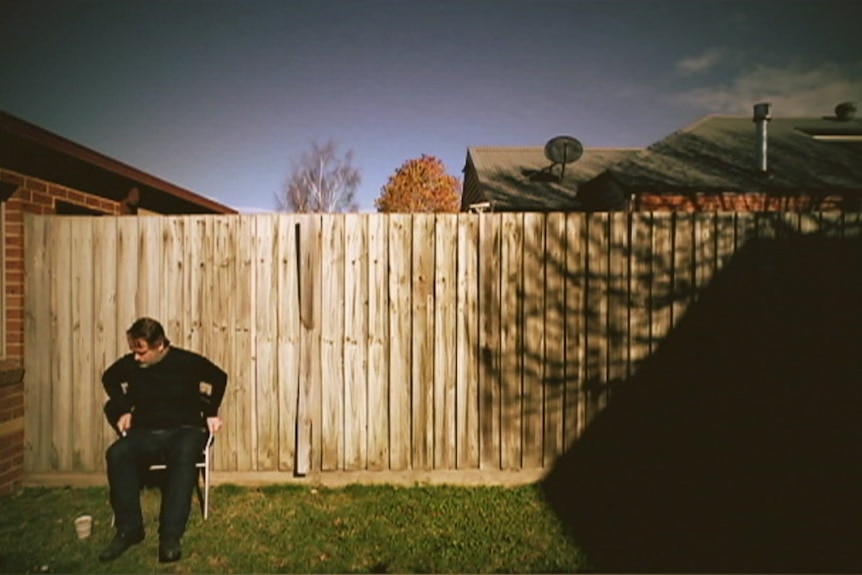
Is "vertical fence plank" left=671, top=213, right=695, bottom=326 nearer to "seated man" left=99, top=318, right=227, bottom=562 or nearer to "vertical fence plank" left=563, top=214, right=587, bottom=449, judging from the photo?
"vertical fence plank" left=563, top=214, right=587, bottom=449

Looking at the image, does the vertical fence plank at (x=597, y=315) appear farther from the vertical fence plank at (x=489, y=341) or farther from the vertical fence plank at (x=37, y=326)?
the vertical fence plank at (x=37, y=326)

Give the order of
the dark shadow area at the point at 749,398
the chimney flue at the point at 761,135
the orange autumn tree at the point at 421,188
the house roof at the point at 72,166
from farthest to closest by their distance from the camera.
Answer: the orange autumn tree at the point at 421,188 < the chimney flue at the point at 761,135 < the dark shadow area at the point at 749,398 < the house roof at the point at 72,166

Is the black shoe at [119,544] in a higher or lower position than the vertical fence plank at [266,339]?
lower

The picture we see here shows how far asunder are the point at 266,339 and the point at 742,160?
13.3 meters

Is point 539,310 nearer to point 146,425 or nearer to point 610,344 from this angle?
point 610,344

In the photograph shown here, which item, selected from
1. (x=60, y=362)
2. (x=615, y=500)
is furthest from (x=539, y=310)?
(x=60, y=362)

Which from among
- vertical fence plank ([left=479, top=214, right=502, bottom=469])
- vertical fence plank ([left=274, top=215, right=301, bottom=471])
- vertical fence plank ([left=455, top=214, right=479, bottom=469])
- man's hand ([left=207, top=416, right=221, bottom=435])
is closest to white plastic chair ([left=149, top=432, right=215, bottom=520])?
man's hand ([left=207, top=416, right=221, bottom=435])

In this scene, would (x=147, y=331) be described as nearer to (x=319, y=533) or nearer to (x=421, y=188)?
(x=319, y=533)

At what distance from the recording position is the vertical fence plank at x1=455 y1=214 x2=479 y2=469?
4.05 metres

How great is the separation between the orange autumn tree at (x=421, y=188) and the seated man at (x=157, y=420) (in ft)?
115

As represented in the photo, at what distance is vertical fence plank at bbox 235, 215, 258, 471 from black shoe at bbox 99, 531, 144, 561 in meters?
0.96

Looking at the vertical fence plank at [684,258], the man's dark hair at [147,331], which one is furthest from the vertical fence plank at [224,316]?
the vertical fence plank at [684,258]

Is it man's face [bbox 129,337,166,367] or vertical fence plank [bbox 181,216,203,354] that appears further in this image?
vertical fence plank [bbox 181,216,203,354]

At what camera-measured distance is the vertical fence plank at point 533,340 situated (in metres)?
4.05
